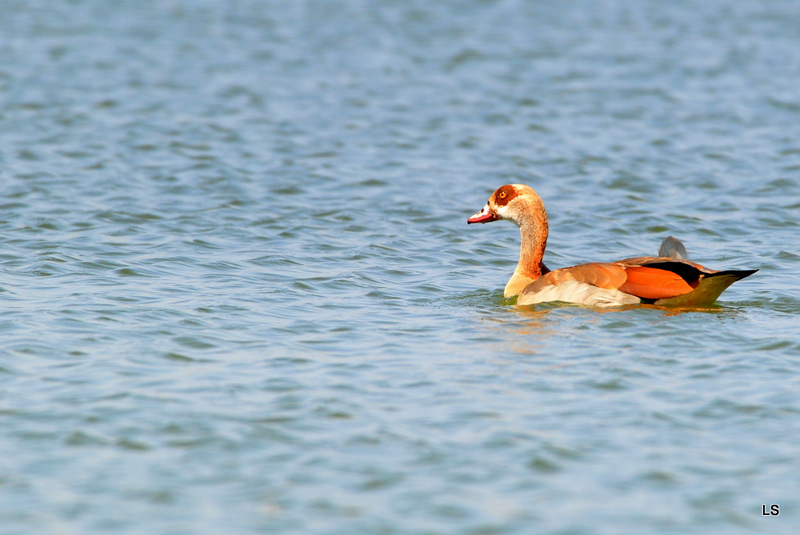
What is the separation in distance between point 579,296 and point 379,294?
197cm

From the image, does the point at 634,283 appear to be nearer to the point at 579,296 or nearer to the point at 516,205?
the point at 579,296

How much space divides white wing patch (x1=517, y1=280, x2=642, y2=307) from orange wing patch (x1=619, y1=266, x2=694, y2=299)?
3.6 inches

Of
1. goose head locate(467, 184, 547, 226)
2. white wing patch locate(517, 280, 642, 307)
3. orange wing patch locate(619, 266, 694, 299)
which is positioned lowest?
white wing patch locate(517, 280, 642, 307)

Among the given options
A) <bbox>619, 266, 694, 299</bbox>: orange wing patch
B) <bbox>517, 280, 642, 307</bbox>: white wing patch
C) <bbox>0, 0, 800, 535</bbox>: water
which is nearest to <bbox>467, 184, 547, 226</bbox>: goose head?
<bbox>0, 0, 800, 535</bbox>: water

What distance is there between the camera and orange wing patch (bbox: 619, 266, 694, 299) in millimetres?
10125

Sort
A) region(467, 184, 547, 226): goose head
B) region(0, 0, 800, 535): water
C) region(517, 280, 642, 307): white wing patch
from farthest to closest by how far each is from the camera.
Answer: region(467, 184, 547, 226): goose head, region(517, 280, 642, 307): white wing patch, region(0, 0, 800, 535): water

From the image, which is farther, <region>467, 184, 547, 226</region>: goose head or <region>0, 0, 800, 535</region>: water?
<region>467, 184, 547, 226</region>: goose head

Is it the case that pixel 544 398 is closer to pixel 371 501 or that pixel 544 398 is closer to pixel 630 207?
pixel 371 501

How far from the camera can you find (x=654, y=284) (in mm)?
10211

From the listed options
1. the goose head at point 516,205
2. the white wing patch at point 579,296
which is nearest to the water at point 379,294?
the white wing patch at point 579,296

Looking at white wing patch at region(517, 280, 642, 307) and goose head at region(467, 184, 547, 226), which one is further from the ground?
goose head at region(467, 184, 547, 226)

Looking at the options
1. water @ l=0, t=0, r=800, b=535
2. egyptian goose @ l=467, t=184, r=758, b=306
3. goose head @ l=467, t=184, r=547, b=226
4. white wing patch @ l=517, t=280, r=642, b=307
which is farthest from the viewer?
goose head @ l=467, t=184, r=547, b=226

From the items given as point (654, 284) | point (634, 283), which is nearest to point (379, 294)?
point (634, 283)

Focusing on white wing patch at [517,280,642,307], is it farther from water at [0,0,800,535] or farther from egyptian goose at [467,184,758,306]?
water at [0,0,800,535]
